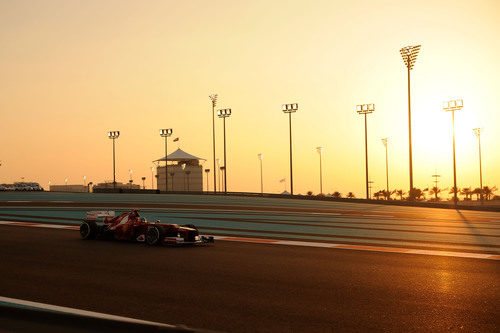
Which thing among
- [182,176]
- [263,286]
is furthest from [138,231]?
[182,176]

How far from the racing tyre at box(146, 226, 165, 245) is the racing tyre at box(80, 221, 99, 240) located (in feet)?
6.60

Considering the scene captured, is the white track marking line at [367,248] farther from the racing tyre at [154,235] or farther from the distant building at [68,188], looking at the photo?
the distant building at [68,188]

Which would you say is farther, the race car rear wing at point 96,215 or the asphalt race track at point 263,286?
the race car rear wing at point 96,215

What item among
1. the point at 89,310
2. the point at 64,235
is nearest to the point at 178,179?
the point at 64,235

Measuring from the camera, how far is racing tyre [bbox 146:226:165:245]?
13570mm

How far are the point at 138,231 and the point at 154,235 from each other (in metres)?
0.73

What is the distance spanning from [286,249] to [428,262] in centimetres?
364

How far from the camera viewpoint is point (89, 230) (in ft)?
48.4

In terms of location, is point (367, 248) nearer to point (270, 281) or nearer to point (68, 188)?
point (270, 281)

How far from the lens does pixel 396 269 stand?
32.9ft

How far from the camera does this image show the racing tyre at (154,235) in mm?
13570

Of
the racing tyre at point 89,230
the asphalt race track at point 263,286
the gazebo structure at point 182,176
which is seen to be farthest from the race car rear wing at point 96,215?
the gazebo structure at point 182,176

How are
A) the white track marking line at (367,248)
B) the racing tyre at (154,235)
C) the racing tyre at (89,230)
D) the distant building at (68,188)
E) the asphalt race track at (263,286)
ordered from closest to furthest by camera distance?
the asphalt race track at (263,286) → the white track marking line at (367,248) → the racing tyre at (154,235) → the racing tyre at (89,230) → the distant building at (68,188)

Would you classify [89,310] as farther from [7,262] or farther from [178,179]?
[178,179]
